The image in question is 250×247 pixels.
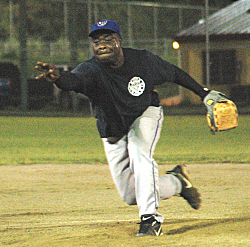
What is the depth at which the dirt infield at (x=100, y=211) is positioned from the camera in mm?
4535

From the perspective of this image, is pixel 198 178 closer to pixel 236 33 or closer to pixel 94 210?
pixel 94 210

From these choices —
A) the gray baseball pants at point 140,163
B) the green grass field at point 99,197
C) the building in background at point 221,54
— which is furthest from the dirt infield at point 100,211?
the building in background at point 221,54

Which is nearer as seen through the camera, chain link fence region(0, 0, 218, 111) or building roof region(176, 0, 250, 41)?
building roof region(176, 0, 250, 41)

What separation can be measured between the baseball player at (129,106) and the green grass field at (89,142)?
4650 millimetres

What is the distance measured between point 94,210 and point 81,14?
4359 centimetres

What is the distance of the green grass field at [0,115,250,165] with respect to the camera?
9961mm

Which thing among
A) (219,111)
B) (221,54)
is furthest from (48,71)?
(221,54)

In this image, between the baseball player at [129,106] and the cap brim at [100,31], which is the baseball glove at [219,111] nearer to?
the baseball player at [129,106]

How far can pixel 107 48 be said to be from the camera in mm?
4379

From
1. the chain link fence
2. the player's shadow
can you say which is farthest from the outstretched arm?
the chain link fence

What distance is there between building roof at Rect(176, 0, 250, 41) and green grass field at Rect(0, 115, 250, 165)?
6.04 metres

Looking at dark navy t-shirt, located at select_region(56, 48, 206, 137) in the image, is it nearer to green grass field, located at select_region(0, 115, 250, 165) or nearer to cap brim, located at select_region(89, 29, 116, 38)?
cap brim, located at select_region(89, 29, 116, 38)

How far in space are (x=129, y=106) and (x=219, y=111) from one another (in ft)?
2.74

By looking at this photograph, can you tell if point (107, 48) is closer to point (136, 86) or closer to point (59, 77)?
point (136, 86)
